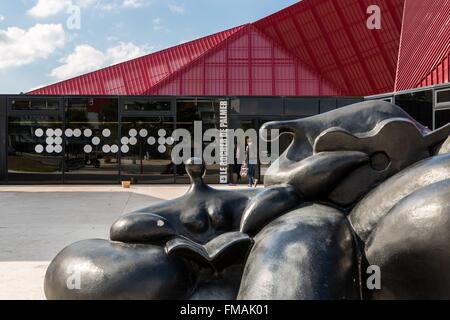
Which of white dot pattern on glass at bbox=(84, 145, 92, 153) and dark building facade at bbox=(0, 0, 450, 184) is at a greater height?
dark building facade at bbox=(0, 0, 450, 184)

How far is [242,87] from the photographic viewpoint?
27.4 meters

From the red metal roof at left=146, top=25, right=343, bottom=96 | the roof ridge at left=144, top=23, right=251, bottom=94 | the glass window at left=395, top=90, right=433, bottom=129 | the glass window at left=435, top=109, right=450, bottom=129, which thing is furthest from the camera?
the red metal roof at left=146, top=25, right=343, bottom=96

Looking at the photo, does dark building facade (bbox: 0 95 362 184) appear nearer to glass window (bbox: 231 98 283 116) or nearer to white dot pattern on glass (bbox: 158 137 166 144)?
white dot pattern on glass (bbox: 158 137 166 144)

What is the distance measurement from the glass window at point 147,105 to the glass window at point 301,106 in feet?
12.3

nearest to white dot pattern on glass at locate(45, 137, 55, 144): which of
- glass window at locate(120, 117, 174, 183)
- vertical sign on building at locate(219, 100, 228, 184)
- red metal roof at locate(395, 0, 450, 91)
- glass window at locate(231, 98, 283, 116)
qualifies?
glass window at locate(120, 117, 174, 183)

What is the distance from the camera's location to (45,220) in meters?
9.58

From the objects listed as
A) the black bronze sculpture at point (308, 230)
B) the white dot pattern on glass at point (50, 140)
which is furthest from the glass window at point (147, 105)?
the black bronze sculpture at point (308, 230)

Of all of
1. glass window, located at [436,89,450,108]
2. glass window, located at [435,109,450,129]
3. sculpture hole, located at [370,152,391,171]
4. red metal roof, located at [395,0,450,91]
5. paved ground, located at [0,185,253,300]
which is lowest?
paved ground, located at [0,185,253,300]

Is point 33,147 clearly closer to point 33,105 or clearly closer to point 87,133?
point 33,105

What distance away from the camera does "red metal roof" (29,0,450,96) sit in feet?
81.1

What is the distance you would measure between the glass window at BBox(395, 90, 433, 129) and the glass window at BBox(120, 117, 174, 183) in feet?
23.0

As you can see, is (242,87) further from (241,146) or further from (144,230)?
(144,230)
